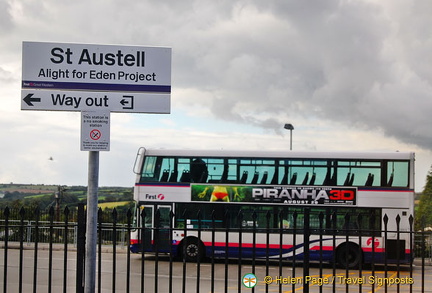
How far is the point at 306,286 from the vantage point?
23.5 ft

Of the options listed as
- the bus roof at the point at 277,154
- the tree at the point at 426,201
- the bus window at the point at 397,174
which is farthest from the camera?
the tree at the point at 426,201

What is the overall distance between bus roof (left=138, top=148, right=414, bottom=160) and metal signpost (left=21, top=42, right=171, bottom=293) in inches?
522

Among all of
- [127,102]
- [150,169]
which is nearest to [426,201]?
[150,169]

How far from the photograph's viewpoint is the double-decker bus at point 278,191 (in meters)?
19.1

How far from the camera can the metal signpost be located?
6812mm

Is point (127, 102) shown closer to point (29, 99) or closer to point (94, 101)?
point (94, 101)

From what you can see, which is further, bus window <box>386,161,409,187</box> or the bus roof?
the bus roof

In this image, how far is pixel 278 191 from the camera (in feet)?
64.6

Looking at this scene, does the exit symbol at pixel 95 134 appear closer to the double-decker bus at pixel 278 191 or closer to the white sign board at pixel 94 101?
the white sign board at pixel 94 101

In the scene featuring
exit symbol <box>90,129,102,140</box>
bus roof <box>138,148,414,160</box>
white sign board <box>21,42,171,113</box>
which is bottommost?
exit symbol <box>90,129,102,140</box>

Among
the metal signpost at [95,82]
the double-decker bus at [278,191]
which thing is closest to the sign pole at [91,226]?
the metal signpost at [95,82]

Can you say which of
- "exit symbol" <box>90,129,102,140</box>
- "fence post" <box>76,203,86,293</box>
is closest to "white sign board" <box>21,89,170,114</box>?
"exit symbol" <box>90,129,102,140</box>

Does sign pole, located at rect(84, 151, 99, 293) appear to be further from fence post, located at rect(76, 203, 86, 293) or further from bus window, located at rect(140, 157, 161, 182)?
bus window, located at rect(140, 157, 161, 182)

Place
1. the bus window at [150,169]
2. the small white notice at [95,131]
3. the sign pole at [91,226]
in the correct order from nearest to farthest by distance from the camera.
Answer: the sign pole at [91,226], the small white notice at [95,131], the bus window at [150,169]
